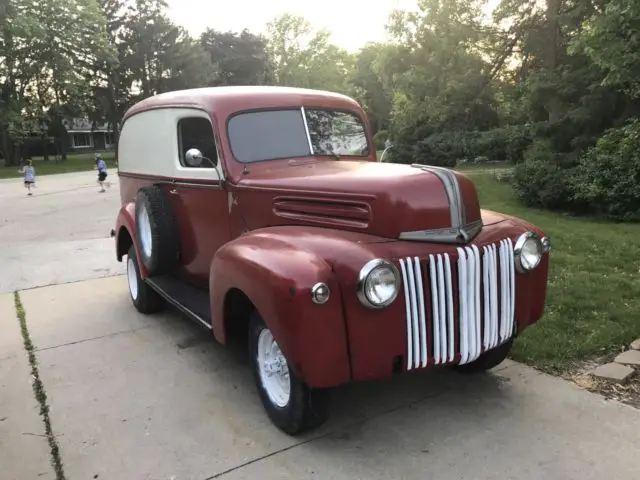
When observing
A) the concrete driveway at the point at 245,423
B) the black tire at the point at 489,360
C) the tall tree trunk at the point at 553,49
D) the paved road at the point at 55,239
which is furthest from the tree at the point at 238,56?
the black tire at the point at 489,360

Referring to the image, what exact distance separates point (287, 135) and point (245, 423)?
85.8 inches

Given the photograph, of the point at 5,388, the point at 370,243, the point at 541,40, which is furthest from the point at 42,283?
the point at 541,40

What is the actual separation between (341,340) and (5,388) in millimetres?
2773

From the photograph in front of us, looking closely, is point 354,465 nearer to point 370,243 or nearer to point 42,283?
point 370,243

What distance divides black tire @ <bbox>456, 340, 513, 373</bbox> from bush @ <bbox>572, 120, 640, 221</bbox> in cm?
694

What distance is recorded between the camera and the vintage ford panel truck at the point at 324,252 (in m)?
2.89

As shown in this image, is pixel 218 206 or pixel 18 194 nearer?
pixel 218 206

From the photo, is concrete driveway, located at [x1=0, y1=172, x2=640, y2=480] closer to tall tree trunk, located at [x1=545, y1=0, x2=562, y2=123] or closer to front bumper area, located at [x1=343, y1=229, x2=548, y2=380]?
front bumper area, located at [x1=343, y1=229, x2=548, y2=380]

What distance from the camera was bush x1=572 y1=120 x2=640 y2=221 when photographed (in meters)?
9.70

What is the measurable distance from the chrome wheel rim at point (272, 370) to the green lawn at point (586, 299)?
1.88m

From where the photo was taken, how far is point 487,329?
327 centimetres

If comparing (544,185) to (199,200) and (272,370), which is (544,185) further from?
(272,370)

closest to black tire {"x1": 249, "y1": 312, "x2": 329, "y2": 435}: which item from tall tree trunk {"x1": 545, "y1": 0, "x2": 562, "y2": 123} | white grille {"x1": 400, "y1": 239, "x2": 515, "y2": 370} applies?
white grille {"x1": 400, "y1": 239, "x2": 515, "y2": 370}

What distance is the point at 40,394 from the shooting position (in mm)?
4023
